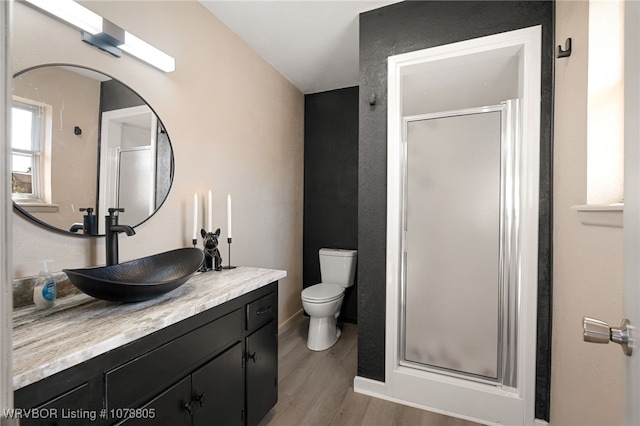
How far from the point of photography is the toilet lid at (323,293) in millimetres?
2500

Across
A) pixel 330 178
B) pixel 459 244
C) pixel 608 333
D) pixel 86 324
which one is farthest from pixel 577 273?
pixel 330 178

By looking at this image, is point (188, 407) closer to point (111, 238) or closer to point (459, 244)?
point (111, 238)

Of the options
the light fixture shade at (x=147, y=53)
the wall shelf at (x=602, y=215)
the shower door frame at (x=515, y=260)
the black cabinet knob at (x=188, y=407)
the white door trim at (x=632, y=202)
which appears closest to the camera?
the white door trim at (x=632, y=202)

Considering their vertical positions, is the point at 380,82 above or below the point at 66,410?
above

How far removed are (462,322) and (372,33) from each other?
2.03 metres

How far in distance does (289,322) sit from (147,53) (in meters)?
2.61

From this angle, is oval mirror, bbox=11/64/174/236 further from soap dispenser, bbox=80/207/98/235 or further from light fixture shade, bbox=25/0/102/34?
light fixture shade, bbox=25/0/102/34

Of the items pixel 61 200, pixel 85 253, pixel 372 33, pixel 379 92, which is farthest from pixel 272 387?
pixel 372 33

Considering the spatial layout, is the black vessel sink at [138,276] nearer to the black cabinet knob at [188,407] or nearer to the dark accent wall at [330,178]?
the black cabinet knob at [188,407]

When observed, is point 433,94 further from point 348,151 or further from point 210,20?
point 210,20

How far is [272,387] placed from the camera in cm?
168

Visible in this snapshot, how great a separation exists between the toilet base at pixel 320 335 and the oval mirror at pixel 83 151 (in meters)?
1.68

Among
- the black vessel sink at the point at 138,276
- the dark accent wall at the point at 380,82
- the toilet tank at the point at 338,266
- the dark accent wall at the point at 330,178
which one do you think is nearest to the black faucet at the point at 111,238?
the black vessel sink at the point at 138,276

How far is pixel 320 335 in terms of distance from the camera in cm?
261
